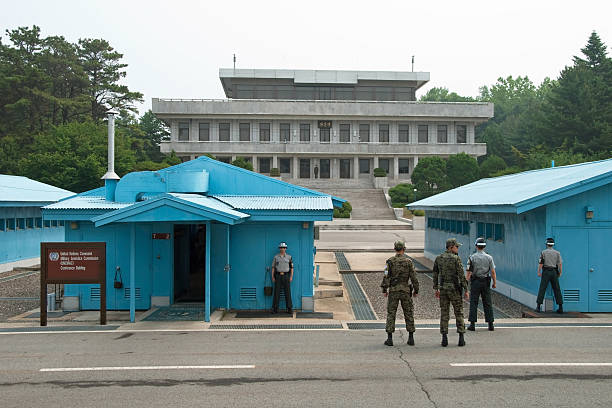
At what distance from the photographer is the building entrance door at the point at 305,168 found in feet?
230

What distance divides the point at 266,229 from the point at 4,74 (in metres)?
52.4

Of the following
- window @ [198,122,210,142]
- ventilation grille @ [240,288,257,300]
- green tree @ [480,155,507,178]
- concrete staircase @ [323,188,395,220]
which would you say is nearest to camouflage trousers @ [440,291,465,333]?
ventilation grille @ [240,288,257,300]

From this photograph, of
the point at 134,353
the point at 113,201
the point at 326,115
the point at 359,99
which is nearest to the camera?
the point at 134,353

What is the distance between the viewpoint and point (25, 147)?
2088 inches

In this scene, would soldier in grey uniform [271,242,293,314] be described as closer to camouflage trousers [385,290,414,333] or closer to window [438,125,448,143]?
camouflage trousers [385,290,414,333]

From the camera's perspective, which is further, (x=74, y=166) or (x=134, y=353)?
(x=74, y=166)

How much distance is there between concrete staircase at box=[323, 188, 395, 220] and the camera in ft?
169

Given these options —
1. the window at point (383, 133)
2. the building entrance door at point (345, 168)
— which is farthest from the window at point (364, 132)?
the building entrance door at point (345, 168)

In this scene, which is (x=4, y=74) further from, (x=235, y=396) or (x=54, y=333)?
(x=235, y=396)

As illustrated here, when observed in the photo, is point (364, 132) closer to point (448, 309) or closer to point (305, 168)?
point (305, 168)

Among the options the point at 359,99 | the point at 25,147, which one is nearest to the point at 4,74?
the point at 25,147

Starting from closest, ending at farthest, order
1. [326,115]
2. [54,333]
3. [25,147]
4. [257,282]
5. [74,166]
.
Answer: [54,333], [257,282], [74,166], [25,147], [326,115]

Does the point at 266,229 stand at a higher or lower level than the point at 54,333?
higher

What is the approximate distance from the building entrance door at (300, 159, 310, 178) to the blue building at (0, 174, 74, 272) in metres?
44.7
